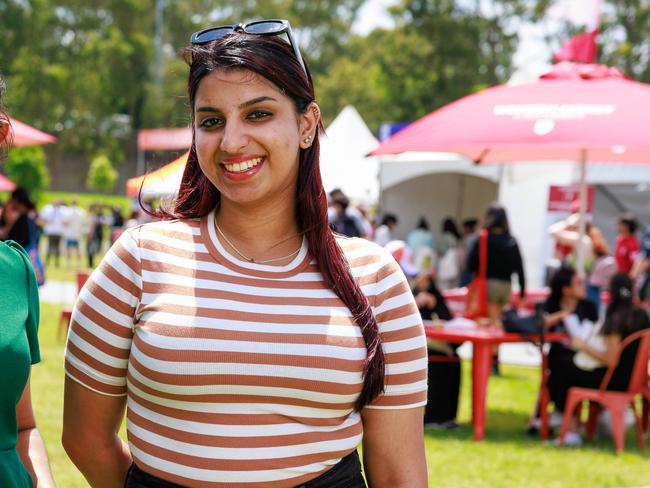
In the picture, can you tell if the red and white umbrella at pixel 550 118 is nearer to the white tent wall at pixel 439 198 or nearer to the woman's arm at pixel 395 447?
the woman's arm at pixel 395 447

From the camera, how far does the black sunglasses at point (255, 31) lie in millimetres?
2072

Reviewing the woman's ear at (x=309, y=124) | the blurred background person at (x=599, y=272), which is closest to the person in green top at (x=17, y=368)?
the woman's ear at (x=309, y=124)

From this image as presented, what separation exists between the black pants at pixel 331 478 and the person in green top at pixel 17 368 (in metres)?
0.18

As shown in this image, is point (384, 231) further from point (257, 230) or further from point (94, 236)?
point (257, 230)

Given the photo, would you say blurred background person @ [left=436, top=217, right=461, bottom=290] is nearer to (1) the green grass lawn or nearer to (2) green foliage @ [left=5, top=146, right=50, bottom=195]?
(1) the green grass lawn

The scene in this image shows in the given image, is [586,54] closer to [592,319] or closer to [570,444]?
[592,319]

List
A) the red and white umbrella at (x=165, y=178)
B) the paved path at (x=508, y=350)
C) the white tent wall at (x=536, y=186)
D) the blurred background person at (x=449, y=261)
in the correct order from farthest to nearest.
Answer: the blurred background person at (x=449, y=261) → the white tent wall at (x=536, y=186) → the paved path at (x=508, y=350) → the red and white umbrella at (x=165, y=178)

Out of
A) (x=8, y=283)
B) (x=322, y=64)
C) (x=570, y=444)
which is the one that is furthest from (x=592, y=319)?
(x=322, y=64)

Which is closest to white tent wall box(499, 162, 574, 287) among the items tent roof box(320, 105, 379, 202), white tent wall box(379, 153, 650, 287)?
white tent wall box(379, 153, 650, 287)

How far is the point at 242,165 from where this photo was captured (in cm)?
204

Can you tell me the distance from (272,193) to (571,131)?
4.73 m

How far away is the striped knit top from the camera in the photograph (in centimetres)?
191

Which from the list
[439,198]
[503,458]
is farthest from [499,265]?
[439,198]

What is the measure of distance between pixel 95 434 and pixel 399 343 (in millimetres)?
692
